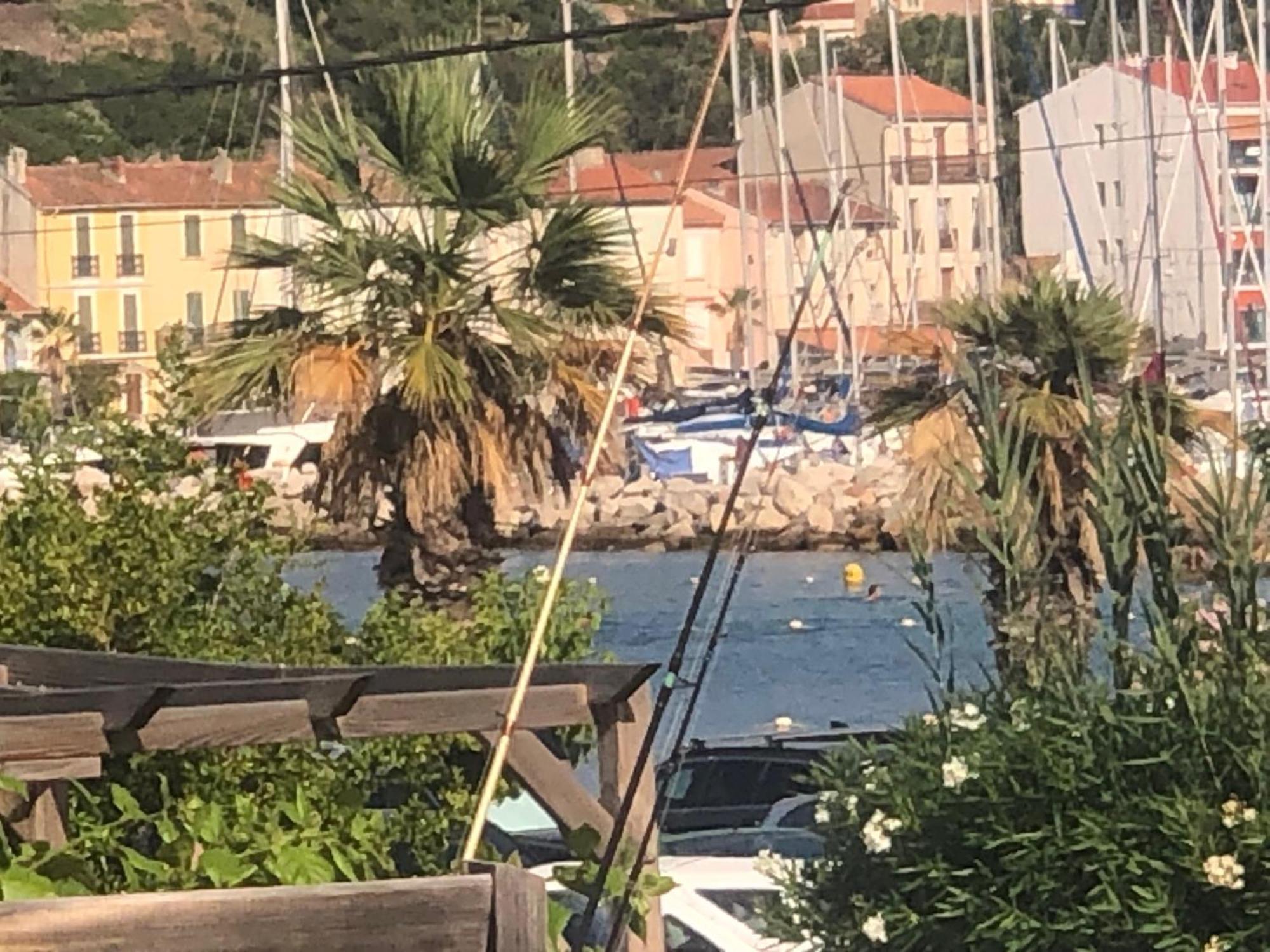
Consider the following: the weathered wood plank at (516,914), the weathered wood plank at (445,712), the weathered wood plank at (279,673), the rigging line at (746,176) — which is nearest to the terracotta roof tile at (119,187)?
the rigging line at (746,176)

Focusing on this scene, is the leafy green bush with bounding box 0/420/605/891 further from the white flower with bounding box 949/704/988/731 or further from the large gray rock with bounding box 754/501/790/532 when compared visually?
the large gray rock with bounding box 754/501/790/532

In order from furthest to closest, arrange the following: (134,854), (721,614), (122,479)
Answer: (122,479) → (721,614) → (134,854)

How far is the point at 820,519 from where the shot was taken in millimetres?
51469

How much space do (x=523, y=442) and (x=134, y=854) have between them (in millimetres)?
9606

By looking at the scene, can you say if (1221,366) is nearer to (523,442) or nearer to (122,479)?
(523,442)

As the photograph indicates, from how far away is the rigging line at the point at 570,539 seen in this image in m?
3.33

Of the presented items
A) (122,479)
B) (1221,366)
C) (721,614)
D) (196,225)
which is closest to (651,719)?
(721,614)

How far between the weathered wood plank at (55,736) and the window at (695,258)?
6189 centimetres

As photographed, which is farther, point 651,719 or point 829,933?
point 829,933

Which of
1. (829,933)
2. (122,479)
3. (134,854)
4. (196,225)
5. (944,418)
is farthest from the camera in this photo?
(196,225)

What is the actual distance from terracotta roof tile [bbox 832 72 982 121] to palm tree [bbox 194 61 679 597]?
32972 millimetres

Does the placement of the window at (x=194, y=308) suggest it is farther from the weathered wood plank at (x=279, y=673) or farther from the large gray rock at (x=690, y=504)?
the weathered wood plank at (x=279, y=673)

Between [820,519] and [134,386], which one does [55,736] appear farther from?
[134,386]

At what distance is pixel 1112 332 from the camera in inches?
642
